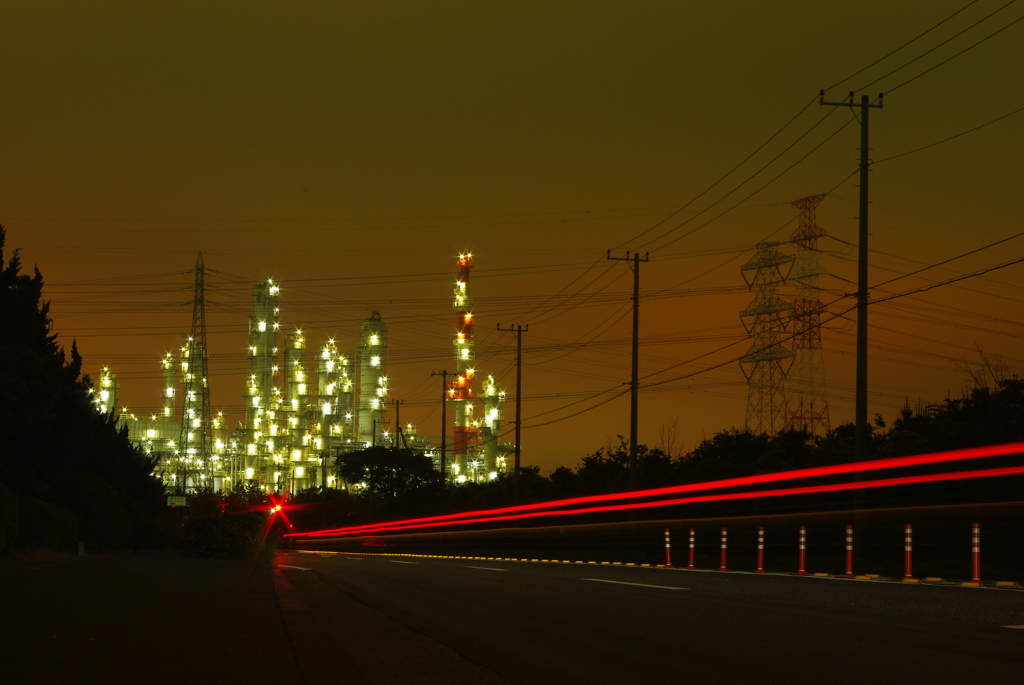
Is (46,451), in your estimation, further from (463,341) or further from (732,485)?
(463,341)

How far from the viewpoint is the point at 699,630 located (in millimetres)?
9773

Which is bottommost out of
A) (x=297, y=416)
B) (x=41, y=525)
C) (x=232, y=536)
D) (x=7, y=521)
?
(x=232, y=536)

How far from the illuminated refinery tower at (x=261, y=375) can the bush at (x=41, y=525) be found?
3536 inches

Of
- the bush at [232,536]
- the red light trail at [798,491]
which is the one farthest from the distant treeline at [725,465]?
the bush at [232,536]

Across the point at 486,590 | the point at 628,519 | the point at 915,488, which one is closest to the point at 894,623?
the point at 486,590

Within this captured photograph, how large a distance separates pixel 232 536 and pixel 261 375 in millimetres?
94143

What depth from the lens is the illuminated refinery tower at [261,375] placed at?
119062 millimetres

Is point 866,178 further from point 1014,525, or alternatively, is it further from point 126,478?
point 126,478

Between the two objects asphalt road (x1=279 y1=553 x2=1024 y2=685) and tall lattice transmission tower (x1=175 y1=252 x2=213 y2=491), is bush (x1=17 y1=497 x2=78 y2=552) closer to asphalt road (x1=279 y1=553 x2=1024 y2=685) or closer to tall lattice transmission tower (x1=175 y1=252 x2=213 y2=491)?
asphalt road (x1=279 y1=553 x2=1024 y2=685)

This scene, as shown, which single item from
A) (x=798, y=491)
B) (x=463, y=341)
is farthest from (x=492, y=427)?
(x=798, y=491)

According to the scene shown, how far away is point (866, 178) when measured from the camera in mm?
30719

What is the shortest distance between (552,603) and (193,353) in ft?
258

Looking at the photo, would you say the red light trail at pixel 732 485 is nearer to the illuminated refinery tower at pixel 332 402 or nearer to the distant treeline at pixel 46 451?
the distant treeline at pixel 46 451

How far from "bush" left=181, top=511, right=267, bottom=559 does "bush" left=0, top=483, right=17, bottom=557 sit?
5.71 metres
